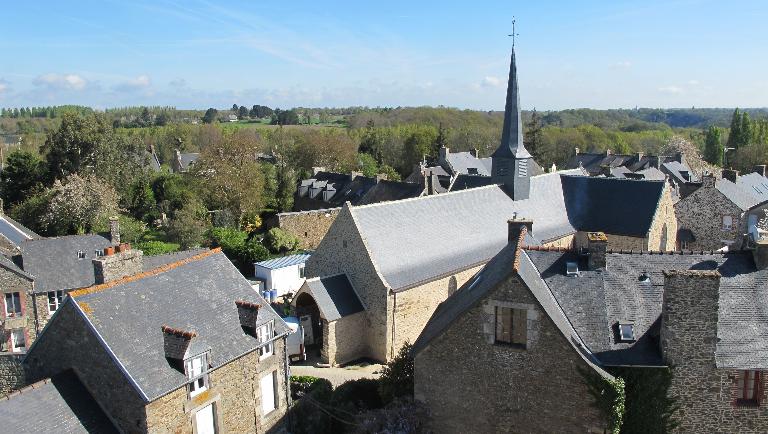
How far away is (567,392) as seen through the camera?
41.6ft

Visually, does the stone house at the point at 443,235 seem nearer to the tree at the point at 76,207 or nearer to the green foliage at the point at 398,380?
the green foliage at the point at 398,380

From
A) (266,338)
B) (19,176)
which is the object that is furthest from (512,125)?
(19,176)

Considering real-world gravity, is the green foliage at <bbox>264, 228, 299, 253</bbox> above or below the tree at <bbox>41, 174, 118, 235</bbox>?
below

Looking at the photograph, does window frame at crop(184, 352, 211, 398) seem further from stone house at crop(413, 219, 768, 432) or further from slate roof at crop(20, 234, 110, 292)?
slate roof at crop(20, 234, 110, 292)

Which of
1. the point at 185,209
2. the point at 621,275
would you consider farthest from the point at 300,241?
the point at 621,275

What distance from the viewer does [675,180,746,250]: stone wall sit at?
3469 cm

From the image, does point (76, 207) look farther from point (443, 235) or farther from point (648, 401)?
point (648, 401)

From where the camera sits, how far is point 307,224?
4053 cm

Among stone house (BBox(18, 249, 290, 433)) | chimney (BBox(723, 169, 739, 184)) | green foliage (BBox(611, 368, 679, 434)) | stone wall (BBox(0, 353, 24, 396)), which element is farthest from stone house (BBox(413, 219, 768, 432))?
chimney (BBox(723, 169, 739, 184))

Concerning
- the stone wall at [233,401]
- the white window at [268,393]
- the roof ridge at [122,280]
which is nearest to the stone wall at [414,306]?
the stone wall at [233,401]

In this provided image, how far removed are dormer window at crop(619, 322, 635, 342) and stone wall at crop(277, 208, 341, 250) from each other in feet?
91.6

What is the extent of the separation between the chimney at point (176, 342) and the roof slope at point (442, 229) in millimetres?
10226

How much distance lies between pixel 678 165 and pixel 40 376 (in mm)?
59701

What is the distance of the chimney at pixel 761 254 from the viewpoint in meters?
13.8
